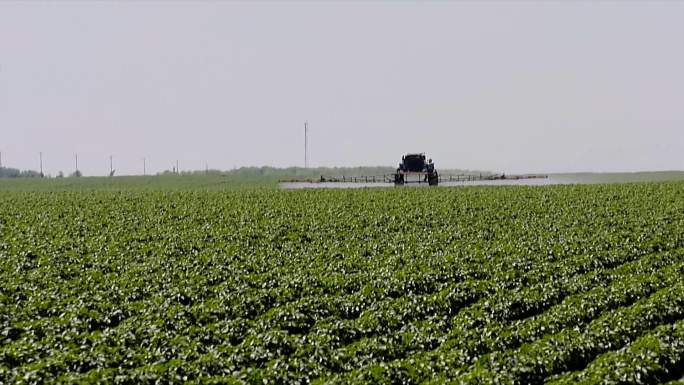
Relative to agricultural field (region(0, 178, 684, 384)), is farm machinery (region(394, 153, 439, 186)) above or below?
above

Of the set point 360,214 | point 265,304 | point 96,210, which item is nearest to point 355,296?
point 265,304

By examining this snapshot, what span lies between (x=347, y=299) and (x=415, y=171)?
5653cm

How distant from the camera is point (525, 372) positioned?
14312 mm

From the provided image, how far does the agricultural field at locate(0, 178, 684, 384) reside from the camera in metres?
14.8

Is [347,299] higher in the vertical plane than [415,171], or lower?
lower

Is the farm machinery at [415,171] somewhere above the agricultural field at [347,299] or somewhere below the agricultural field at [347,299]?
above

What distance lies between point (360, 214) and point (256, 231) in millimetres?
9150

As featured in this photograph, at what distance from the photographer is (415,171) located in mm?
76312

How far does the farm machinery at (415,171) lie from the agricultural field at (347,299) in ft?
109

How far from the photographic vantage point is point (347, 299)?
20781 millimetres

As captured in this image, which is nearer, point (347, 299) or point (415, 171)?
point (347, 299)

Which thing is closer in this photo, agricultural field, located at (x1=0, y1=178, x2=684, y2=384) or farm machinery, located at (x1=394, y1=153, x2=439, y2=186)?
agricultural field, located at (x1=0, y1=178, x2=684, y2=384)

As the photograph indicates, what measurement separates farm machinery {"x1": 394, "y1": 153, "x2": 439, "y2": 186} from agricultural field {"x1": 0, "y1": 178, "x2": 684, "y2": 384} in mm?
33252

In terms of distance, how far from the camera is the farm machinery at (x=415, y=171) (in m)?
74.6
